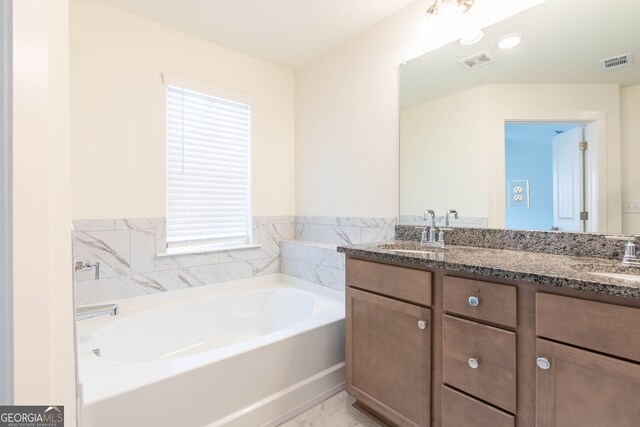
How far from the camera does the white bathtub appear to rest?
126 cm

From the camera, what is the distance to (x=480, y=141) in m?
1.74

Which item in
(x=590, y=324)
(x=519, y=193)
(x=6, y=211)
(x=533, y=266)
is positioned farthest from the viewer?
(x=519, y=193)

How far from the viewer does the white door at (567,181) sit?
142 centimetres

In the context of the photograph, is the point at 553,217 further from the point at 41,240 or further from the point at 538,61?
the point at 41,240

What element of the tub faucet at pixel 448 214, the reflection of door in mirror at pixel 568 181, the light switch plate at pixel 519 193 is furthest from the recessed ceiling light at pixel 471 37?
the tub faucet at pixel 448 214

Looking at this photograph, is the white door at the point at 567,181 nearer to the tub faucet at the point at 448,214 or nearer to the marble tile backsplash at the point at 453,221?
the marble tile backsplash at the point at 453,221

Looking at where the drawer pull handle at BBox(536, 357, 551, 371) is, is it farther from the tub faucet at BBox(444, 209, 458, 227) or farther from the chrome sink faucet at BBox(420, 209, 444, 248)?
the tub faucet at BBox(444, 209, 458, 227)

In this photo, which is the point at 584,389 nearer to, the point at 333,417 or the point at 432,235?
the point at 432,235

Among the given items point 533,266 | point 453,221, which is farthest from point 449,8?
point 533,266

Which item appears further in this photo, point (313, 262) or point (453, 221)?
point (313, 262)

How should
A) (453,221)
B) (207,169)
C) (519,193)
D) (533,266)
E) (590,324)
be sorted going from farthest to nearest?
1. (207,169)
2. (453,221)
3. (519,193)
4. (533,266)
5. (590,324)

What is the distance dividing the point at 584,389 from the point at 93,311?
1980 millimetres

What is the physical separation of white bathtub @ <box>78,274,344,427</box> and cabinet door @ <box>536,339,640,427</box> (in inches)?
44.6

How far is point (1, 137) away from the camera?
37cm
